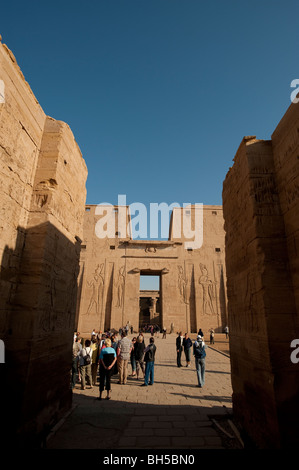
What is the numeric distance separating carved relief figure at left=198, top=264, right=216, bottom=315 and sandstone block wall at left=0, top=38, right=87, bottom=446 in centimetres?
1706

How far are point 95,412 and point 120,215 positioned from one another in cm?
1916

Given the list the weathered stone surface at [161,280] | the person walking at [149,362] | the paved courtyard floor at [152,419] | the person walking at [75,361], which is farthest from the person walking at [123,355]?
the weathered stone surface at [161,280]

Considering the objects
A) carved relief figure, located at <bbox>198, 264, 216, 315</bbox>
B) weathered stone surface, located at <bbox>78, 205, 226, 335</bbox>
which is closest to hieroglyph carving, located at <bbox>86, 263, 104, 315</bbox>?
weathered stone surface, located at <bbox>78, 205, 226, 335</bbox>

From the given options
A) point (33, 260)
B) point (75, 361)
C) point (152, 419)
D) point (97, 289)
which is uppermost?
point (97, 289)

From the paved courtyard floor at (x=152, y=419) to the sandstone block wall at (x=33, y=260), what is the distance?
0.56 metres

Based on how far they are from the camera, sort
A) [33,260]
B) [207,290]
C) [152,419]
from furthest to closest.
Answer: [207,290], [152,419], [33,260]

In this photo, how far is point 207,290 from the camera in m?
21.2

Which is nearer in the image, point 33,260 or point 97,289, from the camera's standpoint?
point 33,260

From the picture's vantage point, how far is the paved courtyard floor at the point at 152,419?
380cm

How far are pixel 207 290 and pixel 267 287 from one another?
18.3 meters

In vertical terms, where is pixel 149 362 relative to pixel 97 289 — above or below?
below

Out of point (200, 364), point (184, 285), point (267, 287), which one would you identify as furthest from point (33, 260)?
point (184, 285)

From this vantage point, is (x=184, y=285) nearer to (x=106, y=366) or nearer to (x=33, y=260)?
(x=106, y=366)
